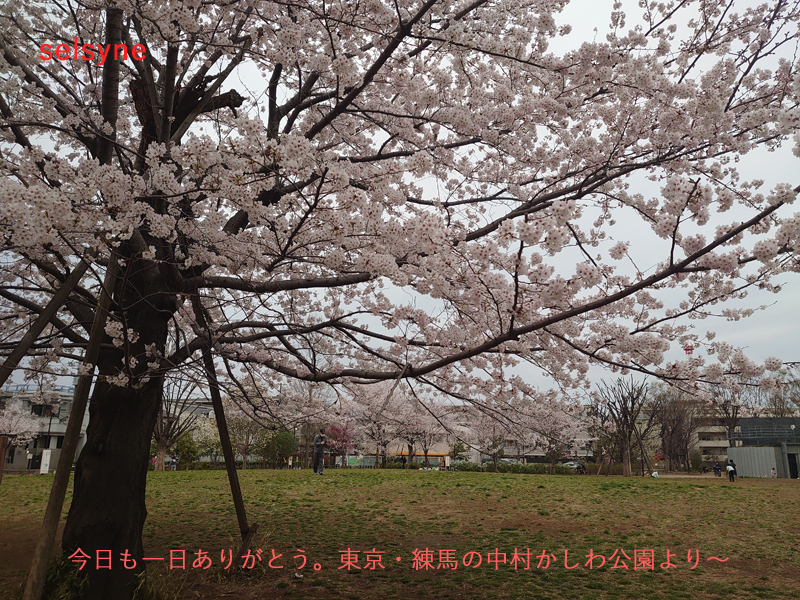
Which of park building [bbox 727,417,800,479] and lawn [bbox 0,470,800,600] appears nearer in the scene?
lawn [bbox 0,470,800,600]

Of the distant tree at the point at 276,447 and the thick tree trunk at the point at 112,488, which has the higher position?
the thick tree trunk at the point at 112,488

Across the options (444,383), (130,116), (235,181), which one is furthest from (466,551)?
(130,116)

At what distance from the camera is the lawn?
15.2ft

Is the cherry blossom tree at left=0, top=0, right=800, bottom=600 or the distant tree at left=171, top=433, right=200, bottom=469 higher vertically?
the cherry blossom tree at left=0, top=0, right=800, bottom=600

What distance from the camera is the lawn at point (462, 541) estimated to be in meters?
4.63

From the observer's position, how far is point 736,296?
3.62 metres

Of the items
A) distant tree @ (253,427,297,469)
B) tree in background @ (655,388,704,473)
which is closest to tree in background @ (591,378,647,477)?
tree in background @ (655,388,704,473)

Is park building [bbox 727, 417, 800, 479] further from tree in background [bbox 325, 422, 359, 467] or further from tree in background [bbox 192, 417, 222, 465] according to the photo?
tree in background [bbox 192, 417, 222, 465]

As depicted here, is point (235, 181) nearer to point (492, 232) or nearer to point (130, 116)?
point (492, 232)

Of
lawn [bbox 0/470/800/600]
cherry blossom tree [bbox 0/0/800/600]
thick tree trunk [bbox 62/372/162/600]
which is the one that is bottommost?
lawn [bbox 0/470/800/600]

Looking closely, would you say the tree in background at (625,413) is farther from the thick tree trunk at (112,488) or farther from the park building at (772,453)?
the thick tree trunk at (112,488)

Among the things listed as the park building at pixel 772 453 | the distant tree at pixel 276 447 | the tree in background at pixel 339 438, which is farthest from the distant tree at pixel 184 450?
the park building at pixel 772 453

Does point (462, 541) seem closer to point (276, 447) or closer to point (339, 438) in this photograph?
point (276, 447)

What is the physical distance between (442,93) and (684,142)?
7.51ft
